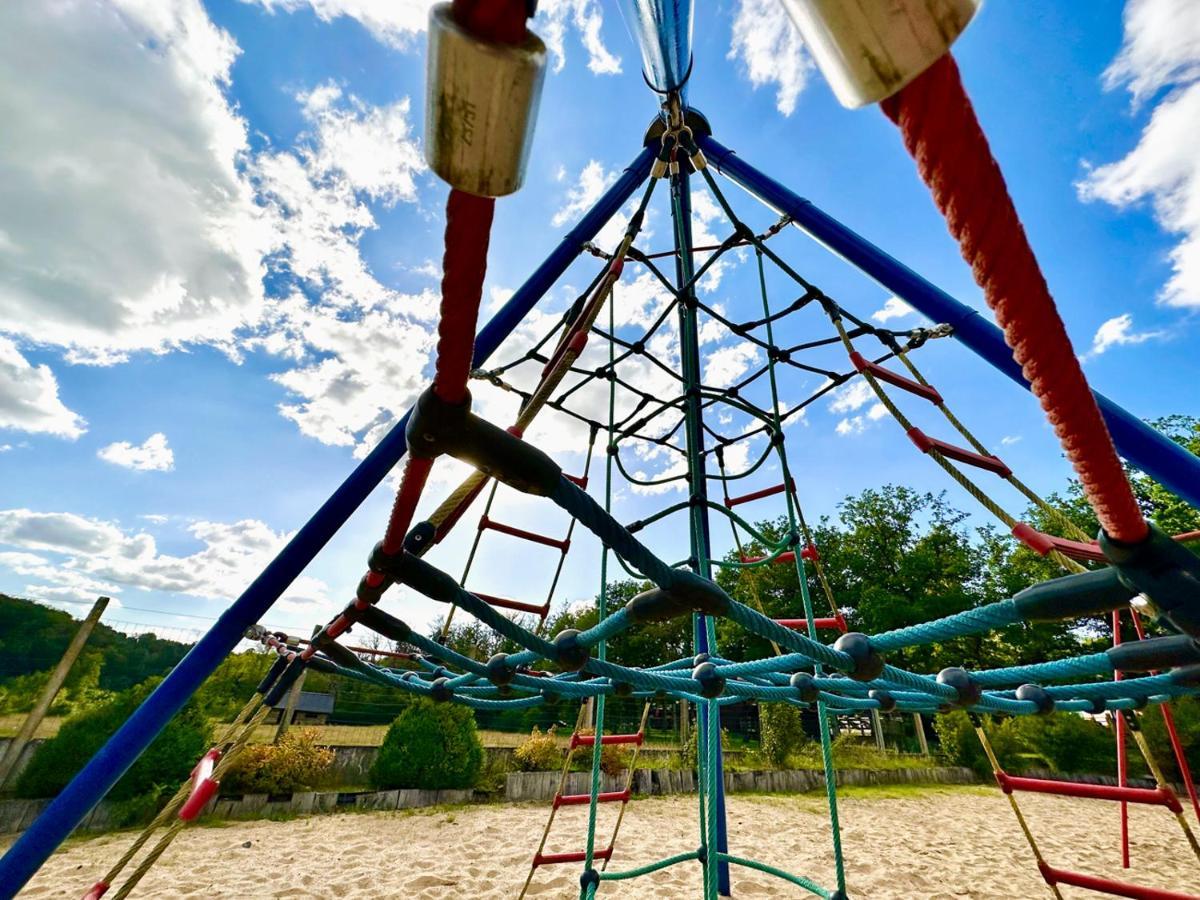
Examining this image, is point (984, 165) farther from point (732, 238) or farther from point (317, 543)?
point (732, 238)

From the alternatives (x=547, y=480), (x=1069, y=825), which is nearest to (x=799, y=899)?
(x=547, y=480)

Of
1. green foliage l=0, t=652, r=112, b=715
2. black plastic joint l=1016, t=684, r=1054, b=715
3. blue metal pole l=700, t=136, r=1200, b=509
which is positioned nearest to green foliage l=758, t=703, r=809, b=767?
black plastic joint l=1016, t=684, r=1054, b=715

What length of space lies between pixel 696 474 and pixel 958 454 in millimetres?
1485

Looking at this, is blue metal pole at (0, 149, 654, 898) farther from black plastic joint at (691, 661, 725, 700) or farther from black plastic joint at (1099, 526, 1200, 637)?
black plastic joint at (1099, 526, 1200, 637)

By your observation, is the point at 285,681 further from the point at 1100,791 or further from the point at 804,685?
the point at 1100,791

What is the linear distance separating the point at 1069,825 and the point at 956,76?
10.3 meters

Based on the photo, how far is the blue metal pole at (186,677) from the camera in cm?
131

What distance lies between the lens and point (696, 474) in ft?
11.4

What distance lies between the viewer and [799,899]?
3725 millimetres

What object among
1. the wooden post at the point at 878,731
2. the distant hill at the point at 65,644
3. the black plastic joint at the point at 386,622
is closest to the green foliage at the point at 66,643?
the distant hill at the point at 65,644

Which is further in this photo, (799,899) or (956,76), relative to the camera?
(799,899)

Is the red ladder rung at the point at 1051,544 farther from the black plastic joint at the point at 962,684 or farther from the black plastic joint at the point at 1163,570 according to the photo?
the black plastic joint at the point at 1163,570

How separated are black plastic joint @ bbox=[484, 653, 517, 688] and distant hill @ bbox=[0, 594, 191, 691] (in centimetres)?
1344

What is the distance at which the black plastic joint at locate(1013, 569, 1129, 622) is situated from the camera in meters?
0.78
